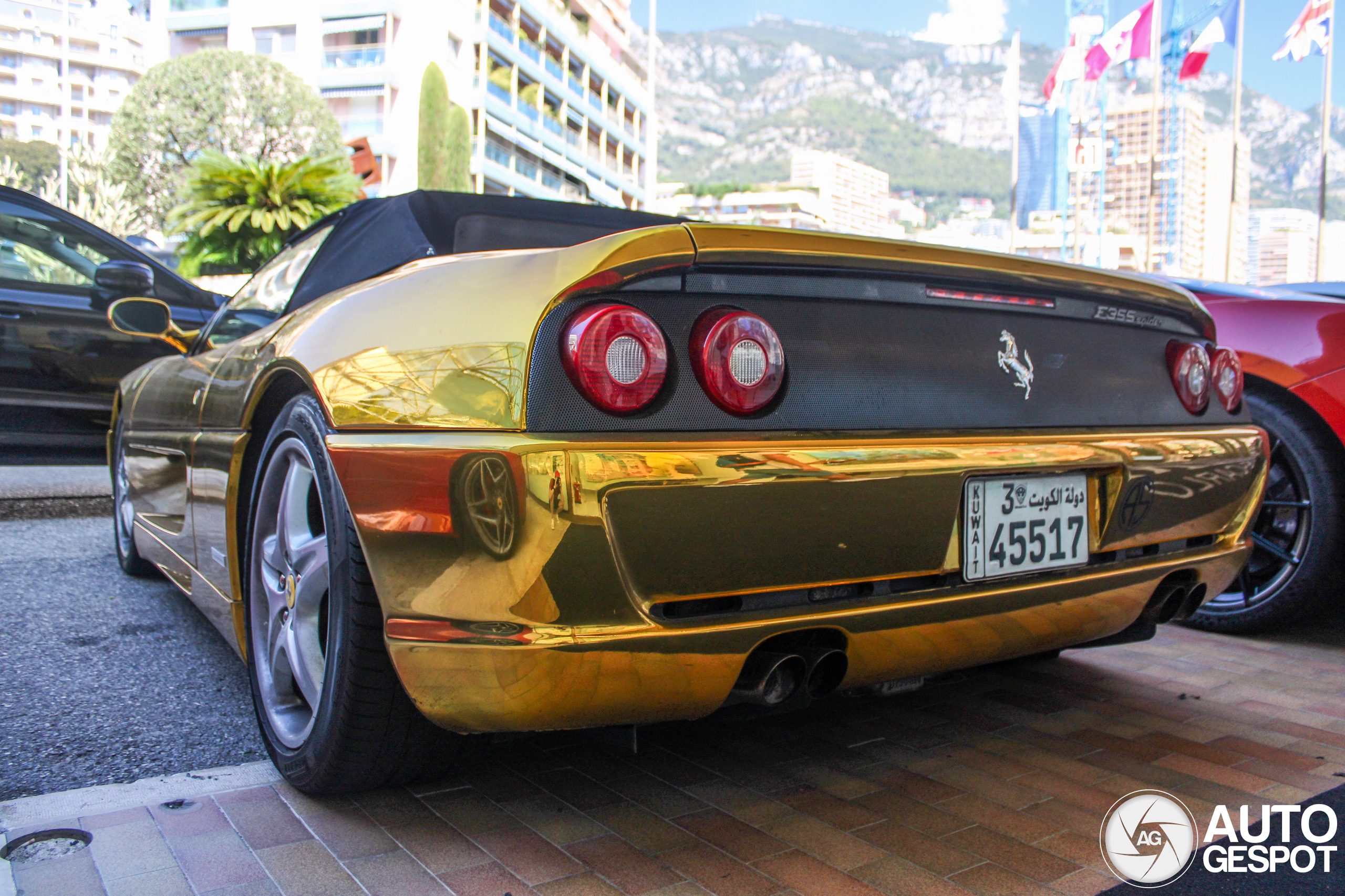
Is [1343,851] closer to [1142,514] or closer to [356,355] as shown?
[1142,514]

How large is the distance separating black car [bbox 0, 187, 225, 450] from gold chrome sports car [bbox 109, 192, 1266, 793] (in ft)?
12.1

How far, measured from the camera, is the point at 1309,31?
864 inches

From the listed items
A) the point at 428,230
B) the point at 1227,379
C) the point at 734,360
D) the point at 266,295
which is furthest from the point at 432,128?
the point at 734,360

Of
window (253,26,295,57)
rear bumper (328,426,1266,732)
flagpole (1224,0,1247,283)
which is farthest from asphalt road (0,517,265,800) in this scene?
window (253,26,295,57)

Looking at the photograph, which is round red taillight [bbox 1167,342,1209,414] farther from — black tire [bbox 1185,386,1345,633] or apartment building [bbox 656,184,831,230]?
apartment building [bbox 656,184,831,230]

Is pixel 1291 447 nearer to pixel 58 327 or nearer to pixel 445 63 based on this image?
pixel 58 327

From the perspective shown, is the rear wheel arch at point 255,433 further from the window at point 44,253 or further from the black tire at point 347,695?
the window at point 44,253

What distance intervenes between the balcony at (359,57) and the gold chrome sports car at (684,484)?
52731 mm

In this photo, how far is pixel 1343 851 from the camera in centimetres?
172

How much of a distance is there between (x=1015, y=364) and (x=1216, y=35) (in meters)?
26.0

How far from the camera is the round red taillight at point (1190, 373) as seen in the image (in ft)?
7.45

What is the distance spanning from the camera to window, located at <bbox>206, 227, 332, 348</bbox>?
2664 millimetres

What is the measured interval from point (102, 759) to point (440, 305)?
1218 millimetres

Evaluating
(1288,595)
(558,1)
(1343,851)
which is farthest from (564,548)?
(558,1)
